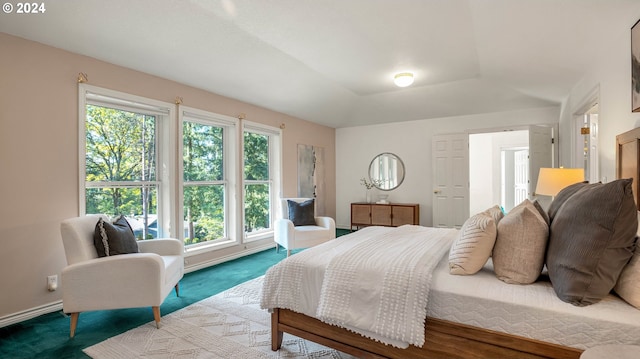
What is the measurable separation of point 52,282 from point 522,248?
11.7ft

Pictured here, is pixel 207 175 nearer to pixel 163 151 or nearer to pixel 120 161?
pixel 163 151

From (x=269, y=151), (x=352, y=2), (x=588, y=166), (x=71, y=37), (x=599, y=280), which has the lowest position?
(x=599, y=280)

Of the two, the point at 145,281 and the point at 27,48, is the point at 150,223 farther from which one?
the point at 27,48

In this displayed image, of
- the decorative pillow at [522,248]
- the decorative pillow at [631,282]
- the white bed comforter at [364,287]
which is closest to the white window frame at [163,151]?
the white bed comforter at [364,287]

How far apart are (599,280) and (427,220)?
16.1 ft

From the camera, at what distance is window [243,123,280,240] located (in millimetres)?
4820

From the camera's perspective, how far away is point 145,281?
230cm

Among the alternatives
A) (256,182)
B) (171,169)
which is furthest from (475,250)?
(256,182)

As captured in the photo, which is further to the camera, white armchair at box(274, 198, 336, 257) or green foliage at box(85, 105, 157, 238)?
white armchair at box(274, 198, 336, 257)

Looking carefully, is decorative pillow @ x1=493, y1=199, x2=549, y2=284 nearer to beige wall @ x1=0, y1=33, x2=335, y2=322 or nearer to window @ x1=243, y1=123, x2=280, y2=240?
beige wall @ x1=0, y1=33, x2=335, y2=322

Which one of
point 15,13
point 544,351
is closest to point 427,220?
point 544,351

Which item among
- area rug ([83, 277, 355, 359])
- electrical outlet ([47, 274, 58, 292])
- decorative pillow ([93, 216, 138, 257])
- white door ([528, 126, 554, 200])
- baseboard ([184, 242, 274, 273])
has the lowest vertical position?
area rug ([83, 277, 355, 359])

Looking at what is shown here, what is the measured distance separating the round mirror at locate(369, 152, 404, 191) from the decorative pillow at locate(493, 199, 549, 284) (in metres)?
4.77

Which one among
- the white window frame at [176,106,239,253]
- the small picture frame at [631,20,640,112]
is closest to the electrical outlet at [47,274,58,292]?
the white window frame at [176,106,239,253]
